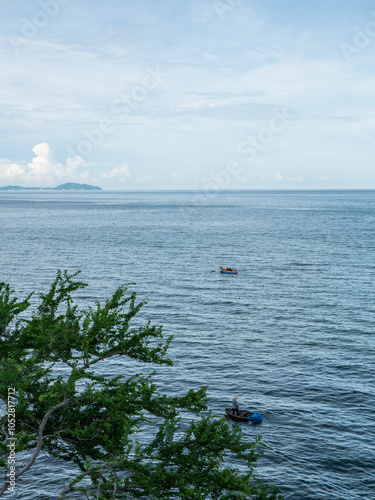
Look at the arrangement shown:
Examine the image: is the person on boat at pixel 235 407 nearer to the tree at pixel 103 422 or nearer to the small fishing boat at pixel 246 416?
the small fishing boat at pixel 246 416

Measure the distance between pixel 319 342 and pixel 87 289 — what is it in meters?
36.2

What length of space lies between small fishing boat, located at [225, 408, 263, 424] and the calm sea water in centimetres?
54

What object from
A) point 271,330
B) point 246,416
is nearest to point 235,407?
point 246,416

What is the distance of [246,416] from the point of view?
1364 inches

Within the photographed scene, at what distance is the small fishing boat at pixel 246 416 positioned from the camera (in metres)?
34.2

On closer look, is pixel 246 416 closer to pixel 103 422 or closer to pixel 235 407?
pixel 235 407

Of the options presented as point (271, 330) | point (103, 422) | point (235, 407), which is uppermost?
point (103, 422)

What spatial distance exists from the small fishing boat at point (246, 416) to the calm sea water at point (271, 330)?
54 centimetres

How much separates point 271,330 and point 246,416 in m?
20.7

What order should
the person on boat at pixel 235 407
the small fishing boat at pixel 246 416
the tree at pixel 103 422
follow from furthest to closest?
the person on boat at pixel 235 407 → the small fishing boat at pixel 246 416 → the tree at pixel 103 422

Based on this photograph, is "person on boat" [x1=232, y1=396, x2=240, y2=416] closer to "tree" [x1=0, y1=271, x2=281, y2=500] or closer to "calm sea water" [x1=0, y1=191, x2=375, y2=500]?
"calm sea water" [x1=0, y1=191, x2=375, y2=500]

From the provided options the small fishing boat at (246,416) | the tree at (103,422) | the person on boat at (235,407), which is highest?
the tree at (103,422)

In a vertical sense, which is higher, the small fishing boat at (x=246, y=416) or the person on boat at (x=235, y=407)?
the person on boat at (x=235, y=407)

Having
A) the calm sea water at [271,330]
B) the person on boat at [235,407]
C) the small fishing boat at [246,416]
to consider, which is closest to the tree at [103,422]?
the calm sea water at [271,330]
